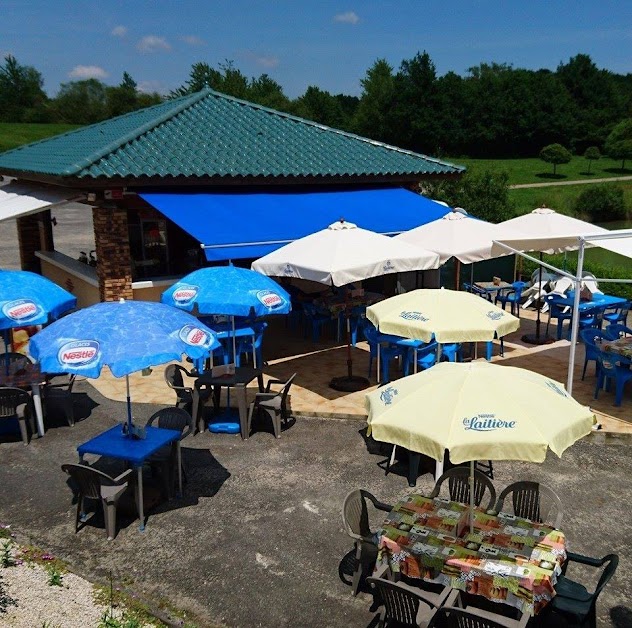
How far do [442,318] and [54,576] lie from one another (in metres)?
6.52

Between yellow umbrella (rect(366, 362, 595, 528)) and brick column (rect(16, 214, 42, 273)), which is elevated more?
yellow umbrella (rect(366, 362, 595, 528))

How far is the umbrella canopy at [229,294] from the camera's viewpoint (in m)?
11.8

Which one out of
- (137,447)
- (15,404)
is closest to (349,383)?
(137,447)

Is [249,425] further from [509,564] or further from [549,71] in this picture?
[549,71]

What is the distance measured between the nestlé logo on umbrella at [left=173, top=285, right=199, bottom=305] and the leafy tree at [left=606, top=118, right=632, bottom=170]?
8992cm

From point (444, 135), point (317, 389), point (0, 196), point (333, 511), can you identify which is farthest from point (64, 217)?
point (444, 135)

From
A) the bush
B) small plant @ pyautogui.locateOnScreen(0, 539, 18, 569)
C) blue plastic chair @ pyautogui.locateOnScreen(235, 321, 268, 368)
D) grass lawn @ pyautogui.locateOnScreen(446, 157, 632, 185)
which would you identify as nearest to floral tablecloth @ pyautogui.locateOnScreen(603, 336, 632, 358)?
blue plastic chair @ pyautogui.locateOnScreen(235, 321, 268, 368)

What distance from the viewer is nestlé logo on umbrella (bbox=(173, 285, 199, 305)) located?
12023mm

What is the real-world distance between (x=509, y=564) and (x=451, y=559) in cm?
56

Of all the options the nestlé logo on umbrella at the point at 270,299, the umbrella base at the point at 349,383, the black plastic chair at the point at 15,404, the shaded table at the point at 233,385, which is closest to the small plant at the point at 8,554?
the black plastic chair at the point at 15,404

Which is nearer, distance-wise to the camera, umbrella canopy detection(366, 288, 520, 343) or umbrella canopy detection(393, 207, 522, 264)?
umbrella canopy detection(366, 288, 520, 343)

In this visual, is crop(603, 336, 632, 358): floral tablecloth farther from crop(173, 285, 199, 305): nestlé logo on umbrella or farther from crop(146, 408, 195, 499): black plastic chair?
crop(146, 408, 195, 499): black plastic chair

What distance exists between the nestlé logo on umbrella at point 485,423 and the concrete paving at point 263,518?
2.65 metres

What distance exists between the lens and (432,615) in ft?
21.3
